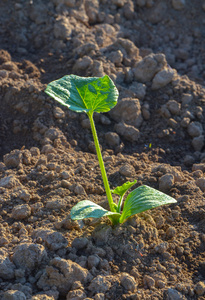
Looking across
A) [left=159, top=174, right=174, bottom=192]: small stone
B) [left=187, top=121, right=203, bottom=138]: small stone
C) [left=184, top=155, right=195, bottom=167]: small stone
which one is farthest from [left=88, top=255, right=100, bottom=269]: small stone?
[left=187, top=121, right=203, bottom=138]: small stone

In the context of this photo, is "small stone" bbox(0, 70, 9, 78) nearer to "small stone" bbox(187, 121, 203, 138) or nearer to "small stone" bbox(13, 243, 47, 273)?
"small stone" bbox(187, 121, 203, 138)

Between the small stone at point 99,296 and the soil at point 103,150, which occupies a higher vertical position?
the soil at point 103,150

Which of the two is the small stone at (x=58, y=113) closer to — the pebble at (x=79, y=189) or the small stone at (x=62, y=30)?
the pebble at (x=79, y=189)

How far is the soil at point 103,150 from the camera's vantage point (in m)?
2.07

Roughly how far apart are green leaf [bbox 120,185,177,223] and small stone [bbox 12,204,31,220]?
22.4 inches

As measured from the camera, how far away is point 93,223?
2338 millimetres

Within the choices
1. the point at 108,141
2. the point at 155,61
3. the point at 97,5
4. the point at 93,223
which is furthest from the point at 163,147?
the point at 97,5

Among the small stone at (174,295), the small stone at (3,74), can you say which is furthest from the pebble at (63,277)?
the small stone at (3,74)

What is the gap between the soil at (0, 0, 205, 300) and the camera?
2068 mm

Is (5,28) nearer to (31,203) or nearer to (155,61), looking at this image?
A: (155,61)

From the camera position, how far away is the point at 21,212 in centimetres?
238

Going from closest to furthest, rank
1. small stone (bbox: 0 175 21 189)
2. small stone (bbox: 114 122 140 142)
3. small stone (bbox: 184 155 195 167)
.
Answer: small stone (bbox: 0 175 21 189) < small stone (bbox: 184 155 195 167) < small stone (bbox: 114 122 140 142)

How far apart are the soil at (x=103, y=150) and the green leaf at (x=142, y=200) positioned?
13 cm

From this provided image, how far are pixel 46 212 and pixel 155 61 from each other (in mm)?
1840
